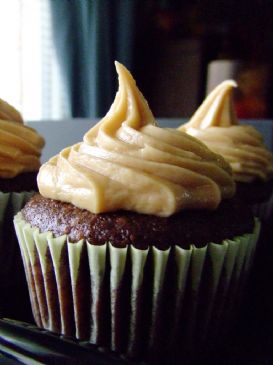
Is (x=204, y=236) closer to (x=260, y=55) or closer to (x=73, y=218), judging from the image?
(x=73, y=218)

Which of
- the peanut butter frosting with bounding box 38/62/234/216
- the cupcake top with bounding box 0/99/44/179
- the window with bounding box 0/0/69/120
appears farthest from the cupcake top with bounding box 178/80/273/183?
the window with bounding box 0/0/69/120

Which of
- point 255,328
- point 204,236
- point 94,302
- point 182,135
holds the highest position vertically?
point 182,135

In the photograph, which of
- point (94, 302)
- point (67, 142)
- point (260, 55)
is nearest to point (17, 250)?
point (94, 302)

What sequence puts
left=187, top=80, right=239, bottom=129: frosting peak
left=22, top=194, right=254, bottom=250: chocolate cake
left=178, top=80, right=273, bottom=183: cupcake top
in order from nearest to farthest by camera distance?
1. left=22, top=194, right=254, bottom=250: chocolate cake
2. left=178, top=80, right=273, bottom=183: cupcake top
3. left=187, top=80, right=239, bottom=129: frosting peak

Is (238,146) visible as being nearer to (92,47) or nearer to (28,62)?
(92,47)

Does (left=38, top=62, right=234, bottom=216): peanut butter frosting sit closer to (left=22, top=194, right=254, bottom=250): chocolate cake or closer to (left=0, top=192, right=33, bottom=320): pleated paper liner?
(left=22, top=194, right=254, bottom=250): chocolate cake

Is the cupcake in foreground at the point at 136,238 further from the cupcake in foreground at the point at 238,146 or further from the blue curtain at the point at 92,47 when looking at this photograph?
the blue curtain at the point at 92,47

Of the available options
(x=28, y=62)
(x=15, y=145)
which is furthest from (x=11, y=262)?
(x=28, y=62)
